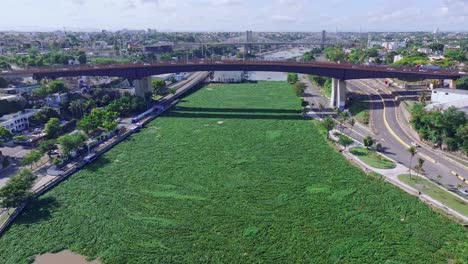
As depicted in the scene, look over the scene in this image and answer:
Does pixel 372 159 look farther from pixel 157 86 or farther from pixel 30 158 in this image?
pixel 157 86

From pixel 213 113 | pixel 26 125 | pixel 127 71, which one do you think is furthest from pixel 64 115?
pixel 213 113

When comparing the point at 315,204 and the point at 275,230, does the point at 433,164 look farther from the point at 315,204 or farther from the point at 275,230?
the point at 275,230

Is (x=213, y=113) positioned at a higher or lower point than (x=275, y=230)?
higher

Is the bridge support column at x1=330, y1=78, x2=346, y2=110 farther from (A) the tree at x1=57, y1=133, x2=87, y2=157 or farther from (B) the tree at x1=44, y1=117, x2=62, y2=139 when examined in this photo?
(B) the tree at x1=44, y1=117, x2=62, y2=139

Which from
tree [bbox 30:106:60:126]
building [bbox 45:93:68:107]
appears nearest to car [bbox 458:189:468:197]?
tree [bbox 30:106:60:126]

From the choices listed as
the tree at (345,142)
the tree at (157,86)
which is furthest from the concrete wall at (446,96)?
the tree at (157,86)
